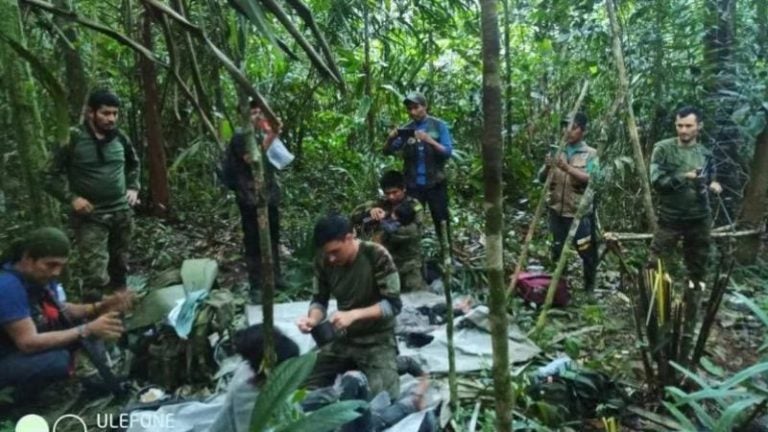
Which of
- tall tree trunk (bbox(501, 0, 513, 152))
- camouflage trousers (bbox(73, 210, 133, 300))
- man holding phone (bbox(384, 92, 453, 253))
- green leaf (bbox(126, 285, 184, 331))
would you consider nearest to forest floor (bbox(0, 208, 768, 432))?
green leaf (bbox(126, 285, 184, 331))

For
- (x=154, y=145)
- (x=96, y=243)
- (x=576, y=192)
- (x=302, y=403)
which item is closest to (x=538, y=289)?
(x=576, y=192)

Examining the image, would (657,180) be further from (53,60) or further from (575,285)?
(53,60)

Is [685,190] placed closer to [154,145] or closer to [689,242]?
[689,242]

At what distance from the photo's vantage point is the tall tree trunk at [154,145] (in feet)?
24.6

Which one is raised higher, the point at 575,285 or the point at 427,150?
the point at 427,150

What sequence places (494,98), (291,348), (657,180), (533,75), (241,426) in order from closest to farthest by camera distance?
1. (494,98)
2. (241,426)
3. (291,348)
4. (657,180)
5. (533,75)

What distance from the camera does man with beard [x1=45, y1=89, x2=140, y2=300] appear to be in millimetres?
4445

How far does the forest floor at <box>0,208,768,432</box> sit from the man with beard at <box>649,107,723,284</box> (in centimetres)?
50

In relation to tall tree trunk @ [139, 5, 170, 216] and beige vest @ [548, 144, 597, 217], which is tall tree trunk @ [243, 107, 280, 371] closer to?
beige vest @ [548, 144, 597, 217]

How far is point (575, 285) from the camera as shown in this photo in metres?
6.18

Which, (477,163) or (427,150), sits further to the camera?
(477,163)

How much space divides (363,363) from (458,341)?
3.92 feet

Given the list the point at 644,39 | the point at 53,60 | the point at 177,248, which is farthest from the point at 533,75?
the point at 53,60

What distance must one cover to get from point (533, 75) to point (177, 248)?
17.4ft
